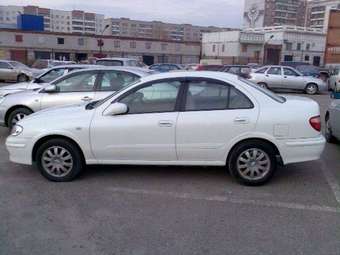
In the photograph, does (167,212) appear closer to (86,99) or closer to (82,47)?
(86,99)

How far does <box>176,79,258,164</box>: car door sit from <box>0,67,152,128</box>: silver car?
2.94 metres

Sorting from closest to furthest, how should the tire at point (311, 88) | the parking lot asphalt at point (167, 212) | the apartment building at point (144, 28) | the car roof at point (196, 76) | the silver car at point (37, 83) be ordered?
the parking lot asphalt at point (167, 212) < the car roof at point (196, 76) < the silver car at point (37, 83) < the tire at point (311, 88) < the apartment building at point (144, 28)

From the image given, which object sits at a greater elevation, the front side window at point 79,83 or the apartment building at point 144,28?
the apartment building at point 144,28

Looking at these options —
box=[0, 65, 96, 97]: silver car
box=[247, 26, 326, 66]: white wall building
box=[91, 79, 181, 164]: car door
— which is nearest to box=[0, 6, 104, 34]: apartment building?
box=[247, 26, 326, 66]: white wall building

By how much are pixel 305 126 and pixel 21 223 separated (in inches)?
138

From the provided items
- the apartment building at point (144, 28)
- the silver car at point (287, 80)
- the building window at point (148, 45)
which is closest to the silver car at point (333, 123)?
the silver car at point (287, 80)

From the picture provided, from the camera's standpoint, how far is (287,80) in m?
18.6

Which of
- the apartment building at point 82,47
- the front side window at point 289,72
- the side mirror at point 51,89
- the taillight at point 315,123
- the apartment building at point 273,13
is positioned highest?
the apartment building at point 273,13

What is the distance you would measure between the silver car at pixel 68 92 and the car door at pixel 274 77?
13091 millimetres

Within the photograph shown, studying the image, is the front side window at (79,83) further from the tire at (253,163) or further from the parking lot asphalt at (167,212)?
the tire at (253,163)

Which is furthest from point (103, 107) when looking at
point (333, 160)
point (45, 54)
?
point (45, 54)

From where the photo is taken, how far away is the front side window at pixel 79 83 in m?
7.15

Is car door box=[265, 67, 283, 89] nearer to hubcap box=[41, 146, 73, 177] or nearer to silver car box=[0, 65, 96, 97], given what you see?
silver car box=[0, 65, 96, 97]

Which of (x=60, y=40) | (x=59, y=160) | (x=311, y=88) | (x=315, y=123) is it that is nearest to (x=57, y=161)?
(x=59, y=160)
